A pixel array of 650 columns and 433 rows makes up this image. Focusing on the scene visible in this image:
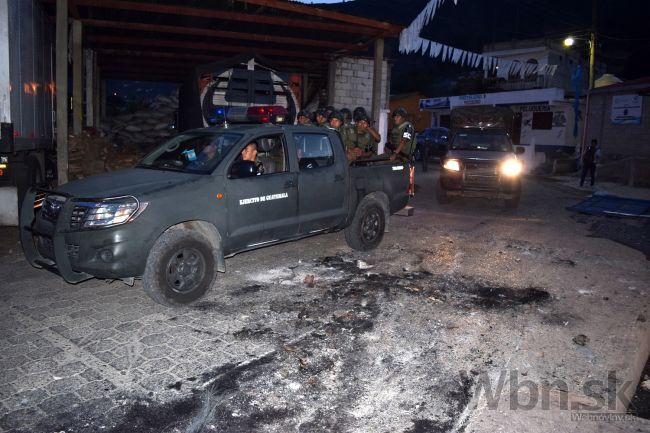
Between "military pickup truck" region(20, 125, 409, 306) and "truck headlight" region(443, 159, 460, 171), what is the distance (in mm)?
4634

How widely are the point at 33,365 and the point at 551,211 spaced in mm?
11290

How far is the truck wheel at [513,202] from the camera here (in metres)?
11.0

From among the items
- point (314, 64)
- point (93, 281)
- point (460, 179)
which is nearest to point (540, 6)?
point (314, 64)

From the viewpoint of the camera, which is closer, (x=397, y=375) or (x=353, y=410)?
(x=353, y=410)

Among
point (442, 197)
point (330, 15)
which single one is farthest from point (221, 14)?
point (442, 197)

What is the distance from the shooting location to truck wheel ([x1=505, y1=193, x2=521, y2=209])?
36.2 feet

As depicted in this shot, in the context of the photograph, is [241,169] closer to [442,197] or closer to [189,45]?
[442,197]

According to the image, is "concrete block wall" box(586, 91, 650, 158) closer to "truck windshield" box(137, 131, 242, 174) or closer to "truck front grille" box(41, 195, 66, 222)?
"truck windshield" box(137, 131, 242, 174)

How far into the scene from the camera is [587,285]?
20.3 ft

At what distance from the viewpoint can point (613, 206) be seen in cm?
1276

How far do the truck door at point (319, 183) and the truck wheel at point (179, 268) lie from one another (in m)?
1.45

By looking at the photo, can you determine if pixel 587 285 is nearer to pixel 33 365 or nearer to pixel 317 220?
pixel 317 220

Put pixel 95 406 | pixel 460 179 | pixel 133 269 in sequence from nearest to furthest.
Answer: pixel 95 406
pixel 133 269
pixel 460 179

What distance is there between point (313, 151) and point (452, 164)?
216 inches
